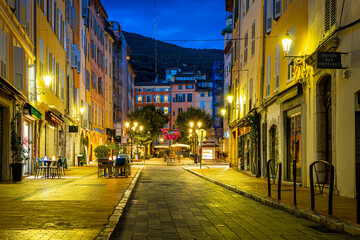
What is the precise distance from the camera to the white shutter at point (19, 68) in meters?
18.5

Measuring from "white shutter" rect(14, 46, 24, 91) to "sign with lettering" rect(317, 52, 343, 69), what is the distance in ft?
39.6

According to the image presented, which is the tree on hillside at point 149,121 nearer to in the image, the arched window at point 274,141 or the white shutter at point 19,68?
the arched window at point 274,141

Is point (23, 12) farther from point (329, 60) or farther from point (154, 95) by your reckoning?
point (154, 95)

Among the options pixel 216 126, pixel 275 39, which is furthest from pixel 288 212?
pixel 216 126

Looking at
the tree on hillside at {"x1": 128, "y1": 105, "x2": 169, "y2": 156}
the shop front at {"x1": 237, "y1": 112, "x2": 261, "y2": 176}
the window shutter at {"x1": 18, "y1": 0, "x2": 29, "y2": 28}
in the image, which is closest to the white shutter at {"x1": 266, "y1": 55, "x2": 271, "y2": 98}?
the shop front at {"x1": 237, "y1": 112, "x2": 261, "y2": 176}

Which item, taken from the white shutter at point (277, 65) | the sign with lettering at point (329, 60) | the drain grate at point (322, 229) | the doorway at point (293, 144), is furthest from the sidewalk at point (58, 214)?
the white shutter at point (277, 65)

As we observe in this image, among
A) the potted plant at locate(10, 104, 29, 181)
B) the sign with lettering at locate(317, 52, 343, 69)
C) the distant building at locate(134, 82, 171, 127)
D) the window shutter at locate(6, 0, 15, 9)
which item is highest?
the distant building at locate(134, 82, 171, 127)

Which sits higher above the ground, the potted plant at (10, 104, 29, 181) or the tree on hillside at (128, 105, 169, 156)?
the tree on hillside at (128, 105, 169, 156)

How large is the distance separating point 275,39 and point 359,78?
31.7ft

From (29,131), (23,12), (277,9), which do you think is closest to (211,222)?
(277,9)

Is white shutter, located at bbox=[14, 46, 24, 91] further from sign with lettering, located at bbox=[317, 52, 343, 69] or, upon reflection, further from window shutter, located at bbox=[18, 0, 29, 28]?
sign with lettering, located at bbox=[317, 52, 343, 69]

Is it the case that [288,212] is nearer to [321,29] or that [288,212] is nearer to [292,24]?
[321,29]

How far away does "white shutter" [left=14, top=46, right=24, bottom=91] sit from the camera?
60.7 feet

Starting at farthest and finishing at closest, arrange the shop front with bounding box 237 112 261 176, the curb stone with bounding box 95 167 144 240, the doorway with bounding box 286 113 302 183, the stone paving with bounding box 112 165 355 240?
the shop front with bounding box 237 112 261 176 → the doorway with bounding box 286 113 302 183 → the stone paving with bounding box 112 165 355 240 → the curb stone with bounding box 95 167 144 240
